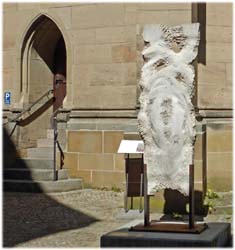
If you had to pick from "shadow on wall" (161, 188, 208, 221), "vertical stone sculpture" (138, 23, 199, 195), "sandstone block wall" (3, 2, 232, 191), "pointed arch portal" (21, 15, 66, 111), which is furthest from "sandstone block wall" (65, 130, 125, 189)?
"vertical stone sculpture" (138, 23, 199, 195)

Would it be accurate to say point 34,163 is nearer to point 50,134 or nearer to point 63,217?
point 50,134

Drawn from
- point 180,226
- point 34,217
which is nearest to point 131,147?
point 34,217

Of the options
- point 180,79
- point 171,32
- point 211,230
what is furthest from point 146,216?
point 171,32

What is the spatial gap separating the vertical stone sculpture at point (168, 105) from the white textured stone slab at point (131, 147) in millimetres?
2610

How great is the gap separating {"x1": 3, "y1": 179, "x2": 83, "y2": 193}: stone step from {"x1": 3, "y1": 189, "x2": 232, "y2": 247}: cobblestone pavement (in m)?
0.21

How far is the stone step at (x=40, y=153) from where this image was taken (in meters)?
14.6

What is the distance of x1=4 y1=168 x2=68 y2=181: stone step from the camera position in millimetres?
13562

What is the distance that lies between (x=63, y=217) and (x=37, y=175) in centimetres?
326

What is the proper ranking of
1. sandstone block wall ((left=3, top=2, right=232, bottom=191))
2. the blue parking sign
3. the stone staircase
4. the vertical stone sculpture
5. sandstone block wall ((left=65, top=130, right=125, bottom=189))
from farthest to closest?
1. the blue parking sign
2. sandstone block wall ((left=65, top=130, right=125, bottom=189))
3. the stone staircase
4. sandstone block wall ((left=3, top=2, right=232, bottom=191))
5. the vertical stone sculpture

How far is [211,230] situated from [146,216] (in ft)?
2.52

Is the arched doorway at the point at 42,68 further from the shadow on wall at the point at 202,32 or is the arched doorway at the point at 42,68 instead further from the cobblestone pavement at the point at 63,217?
the shadow on wall at the point at 202,32

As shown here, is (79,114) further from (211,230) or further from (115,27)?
(211,230)

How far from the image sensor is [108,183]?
13.6 metres

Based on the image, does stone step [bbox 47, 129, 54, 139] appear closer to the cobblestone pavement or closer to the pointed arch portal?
the pointed arch portal
